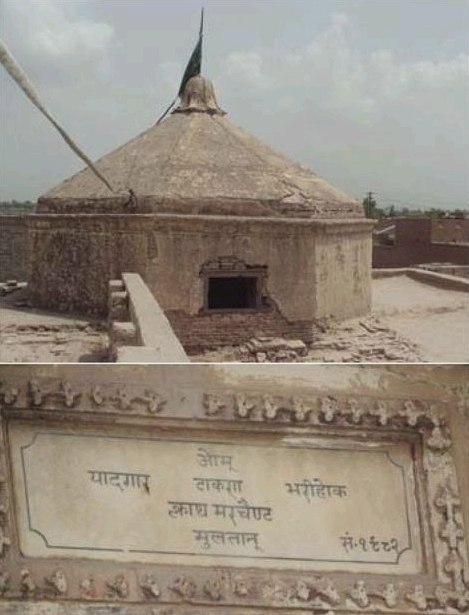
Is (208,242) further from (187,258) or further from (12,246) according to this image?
(12,246)

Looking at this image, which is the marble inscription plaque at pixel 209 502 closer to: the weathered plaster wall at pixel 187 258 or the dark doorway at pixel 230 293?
the weathered plaster wall at pixel 187 258

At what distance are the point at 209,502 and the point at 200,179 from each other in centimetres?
596

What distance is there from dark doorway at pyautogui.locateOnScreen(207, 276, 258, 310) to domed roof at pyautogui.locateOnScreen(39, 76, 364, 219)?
2.90 ft

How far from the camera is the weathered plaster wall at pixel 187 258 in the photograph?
27.5ft

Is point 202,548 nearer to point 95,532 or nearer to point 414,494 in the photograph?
point 95,532

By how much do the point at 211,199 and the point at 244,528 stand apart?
5.55 m

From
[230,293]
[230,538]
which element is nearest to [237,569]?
[230,538]

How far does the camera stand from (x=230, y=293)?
8984 millimetres

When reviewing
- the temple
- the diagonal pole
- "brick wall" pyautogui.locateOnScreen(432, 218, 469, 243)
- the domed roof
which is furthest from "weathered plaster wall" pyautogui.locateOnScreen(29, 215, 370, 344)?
"brick wall" pyautogui.locateOnScreen(432, 218, 469, 243)

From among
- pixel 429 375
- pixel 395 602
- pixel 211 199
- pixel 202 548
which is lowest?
pixel 395 602

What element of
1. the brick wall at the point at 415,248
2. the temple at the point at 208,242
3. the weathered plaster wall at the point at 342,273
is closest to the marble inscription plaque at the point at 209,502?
the temple at the point at 208,242

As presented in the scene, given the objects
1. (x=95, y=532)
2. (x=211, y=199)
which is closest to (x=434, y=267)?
(x=211, y=199)

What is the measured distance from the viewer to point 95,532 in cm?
357

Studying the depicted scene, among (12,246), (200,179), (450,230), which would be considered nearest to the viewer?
(200,179)
